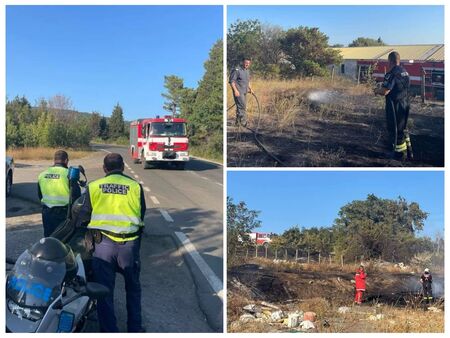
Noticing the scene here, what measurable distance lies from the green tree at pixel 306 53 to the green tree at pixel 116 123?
5.55 ft

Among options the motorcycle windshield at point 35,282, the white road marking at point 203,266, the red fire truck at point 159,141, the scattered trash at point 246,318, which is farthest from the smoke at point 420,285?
the motorcycle windshield at point 35,282

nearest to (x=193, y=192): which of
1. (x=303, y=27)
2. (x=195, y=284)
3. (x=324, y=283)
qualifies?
(x=195, y=284)

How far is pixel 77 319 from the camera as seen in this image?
303cm

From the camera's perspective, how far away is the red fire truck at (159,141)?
16.3 ft

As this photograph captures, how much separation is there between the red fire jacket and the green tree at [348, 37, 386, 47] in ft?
6.49

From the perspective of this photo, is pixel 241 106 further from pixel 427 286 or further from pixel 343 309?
pixel 427 286

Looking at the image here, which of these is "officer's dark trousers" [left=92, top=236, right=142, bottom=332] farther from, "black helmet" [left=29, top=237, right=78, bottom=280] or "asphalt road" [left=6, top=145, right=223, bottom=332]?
"black helmet" [left=29, top=237, right=78, bottom=280]

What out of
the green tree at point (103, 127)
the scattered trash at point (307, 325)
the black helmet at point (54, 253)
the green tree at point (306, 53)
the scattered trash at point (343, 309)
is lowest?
the scattered trash at point (307, 325)

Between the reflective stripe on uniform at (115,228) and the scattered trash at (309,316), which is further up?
the reflective stripe on uniform at (115,228)

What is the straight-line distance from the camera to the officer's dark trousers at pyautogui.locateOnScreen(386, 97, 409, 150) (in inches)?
155

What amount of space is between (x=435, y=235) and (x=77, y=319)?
2.98 metres

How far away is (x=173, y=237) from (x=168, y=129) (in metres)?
1.34

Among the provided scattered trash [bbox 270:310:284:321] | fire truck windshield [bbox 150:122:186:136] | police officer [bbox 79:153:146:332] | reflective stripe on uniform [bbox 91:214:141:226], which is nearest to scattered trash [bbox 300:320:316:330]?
scattered trash [bbox 270:310:284:321]

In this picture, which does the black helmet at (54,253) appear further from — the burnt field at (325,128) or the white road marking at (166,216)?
the white road marking at (166,216)
